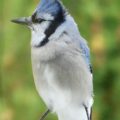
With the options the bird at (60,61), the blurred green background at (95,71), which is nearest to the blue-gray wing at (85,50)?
the bird at (60,61)

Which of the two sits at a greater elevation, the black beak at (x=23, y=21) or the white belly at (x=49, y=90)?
the black beak at (x=23, y=21)

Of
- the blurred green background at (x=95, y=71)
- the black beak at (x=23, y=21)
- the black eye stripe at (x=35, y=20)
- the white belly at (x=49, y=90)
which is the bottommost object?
the blurred green background at (x=95, y=71)

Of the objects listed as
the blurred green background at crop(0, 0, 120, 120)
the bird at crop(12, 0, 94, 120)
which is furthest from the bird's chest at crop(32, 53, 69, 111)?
the blurred green background at crop(0, 0, 120, 120)

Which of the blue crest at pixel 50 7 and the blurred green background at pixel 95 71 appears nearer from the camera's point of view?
the blue crest at pixel 50 7

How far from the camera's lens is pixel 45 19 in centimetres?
73

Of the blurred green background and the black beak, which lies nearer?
the black beak

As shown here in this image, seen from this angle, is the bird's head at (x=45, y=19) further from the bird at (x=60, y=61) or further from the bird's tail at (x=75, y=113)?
the bird's tail at (x=75, y=113)

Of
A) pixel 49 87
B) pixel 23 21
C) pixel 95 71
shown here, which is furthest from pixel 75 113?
pixel 95 71

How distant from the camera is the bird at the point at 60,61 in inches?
28.9

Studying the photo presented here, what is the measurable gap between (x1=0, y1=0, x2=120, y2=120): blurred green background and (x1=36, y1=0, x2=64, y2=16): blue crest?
0.83 metres

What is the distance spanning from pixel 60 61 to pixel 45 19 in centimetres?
6

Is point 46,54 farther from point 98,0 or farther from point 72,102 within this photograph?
point 98,0

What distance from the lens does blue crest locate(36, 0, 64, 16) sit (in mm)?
708

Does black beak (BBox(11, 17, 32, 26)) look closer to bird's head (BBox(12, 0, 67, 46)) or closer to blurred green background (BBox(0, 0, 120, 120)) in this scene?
bird's head (BBox(12, 0, 67, 46))
